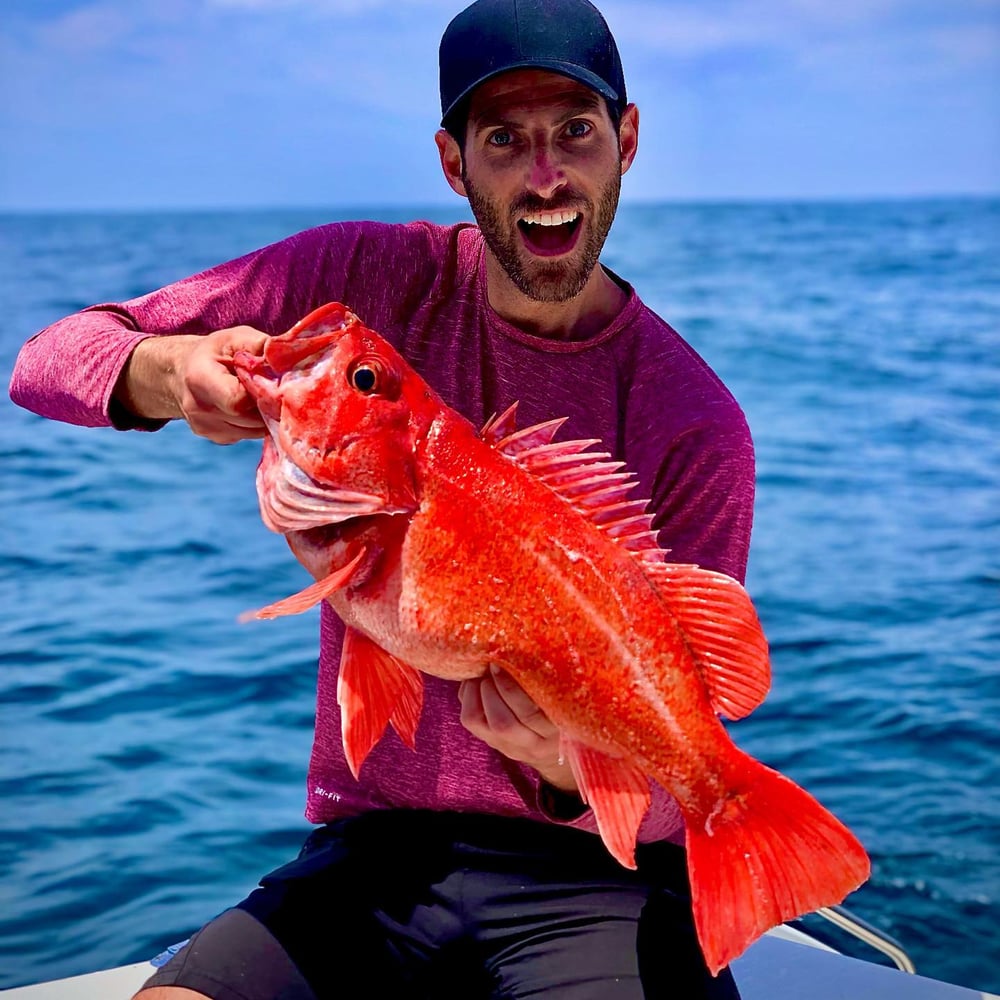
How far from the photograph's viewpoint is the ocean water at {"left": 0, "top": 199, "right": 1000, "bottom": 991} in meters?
5.64

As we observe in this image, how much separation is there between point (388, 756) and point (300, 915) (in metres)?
0.39

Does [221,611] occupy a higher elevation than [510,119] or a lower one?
lower

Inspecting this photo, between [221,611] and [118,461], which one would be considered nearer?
[221,611]

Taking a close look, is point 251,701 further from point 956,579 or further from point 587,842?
point 956,579

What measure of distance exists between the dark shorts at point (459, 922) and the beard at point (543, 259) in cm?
119

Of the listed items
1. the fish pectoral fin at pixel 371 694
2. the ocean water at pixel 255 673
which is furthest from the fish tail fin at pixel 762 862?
the ocean water at pixel 255 673

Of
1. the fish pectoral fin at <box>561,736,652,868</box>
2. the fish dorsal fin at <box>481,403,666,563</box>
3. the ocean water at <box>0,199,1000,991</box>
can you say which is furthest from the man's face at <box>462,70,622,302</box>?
the ocean water at <box>0,199,1000,991</box>

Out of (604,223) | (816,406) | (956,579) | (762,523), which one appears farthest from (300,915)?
(816,406)

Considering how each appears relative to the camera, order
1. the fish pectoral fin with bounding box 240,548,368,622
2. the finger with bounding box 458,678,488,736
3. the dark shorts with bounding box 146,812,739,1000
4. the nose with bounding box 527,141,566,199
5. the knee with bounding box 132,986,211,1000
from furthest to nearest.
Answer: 1. the nose with bounding box 527,141,566,199
2. the dark shorts with bounding box 146,812,739,1000
3. the knee with bounding box 132,986,211,1000
4. the finger with bounding box 458,678,488,736
5. the fish pectoral fin with bounding box 240,548,368,622

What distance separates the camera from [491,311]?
280cm

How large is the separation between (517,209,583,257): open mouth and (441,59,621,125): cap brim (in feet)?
0.88

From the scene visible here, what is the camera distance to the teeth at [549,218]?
262 centimetres

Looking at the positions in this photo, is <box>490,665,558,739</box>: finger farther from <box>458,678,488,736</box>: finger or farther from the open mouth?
the open mouth

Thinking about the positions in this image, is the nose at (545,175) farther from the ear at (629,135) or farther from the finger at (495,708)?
the finger at (495,708)
